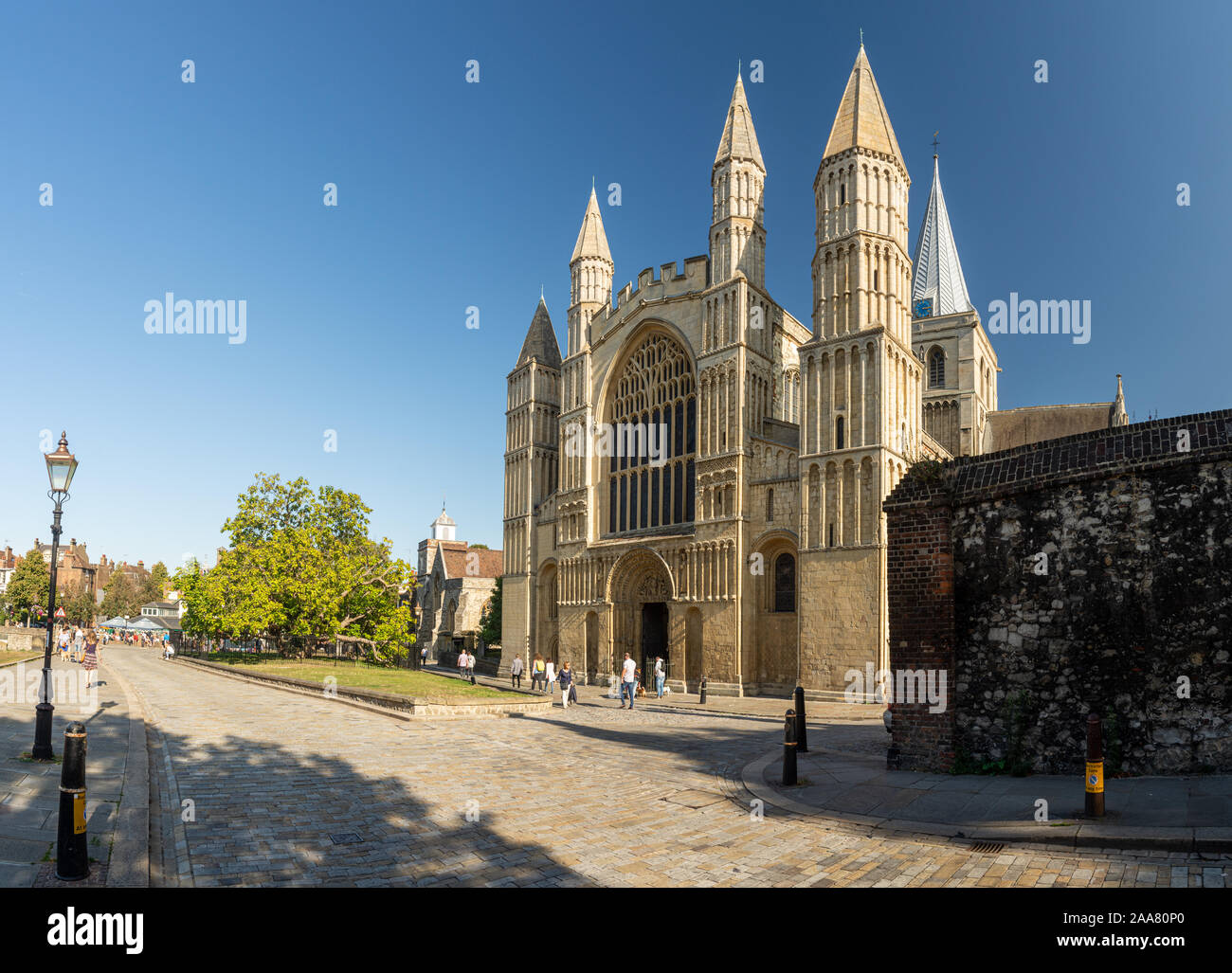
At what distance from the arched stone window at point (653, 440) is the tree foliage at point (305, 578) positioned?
11283mm

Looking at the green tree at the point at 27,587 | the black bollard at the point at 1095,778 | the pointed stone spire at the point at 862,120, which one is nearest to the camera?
the black bollard at the point at 1095,778

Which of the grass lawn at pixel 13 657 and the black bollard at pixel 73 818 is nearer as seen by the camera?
the black bollard at pixel 73 818

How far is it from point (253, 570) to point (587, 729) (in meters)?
22.4

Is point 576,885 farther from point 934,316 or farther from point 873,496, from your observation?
point 934,316

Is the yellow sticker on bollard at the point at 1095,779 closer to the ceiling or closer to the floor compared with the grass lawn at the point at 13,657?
closer to the ceiling

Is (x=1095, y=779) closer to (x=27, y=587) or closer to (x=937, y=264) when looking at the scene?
(x=937, y=264)

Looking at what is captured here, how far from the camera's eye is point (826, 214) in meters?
30.5

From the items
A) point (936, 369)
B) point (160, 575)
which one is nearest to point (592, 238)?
Result: point (936, 369)

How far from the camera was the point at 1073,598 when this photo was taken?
9.04 m

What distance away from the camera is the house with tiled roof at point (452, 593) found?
64.9 m

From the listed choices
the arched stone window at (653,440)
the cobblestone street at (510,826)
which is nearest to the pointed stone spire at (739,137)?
the arched stone window at (653,440)

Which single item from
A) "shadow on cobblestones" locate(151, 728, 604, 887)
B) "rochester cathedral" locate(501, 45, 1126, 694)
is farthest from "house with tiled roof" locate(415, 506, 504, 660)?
"shadow on cobblestones" locate(151, 728, 604, 887)

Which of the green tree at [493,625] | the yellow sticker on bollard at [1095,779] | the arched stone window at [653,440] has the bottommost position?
the green tree at [493,625]

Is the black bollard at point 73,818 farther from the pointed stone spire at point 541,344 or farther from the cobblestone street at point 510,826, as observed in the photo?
the pointed stone spire at point 541,344
